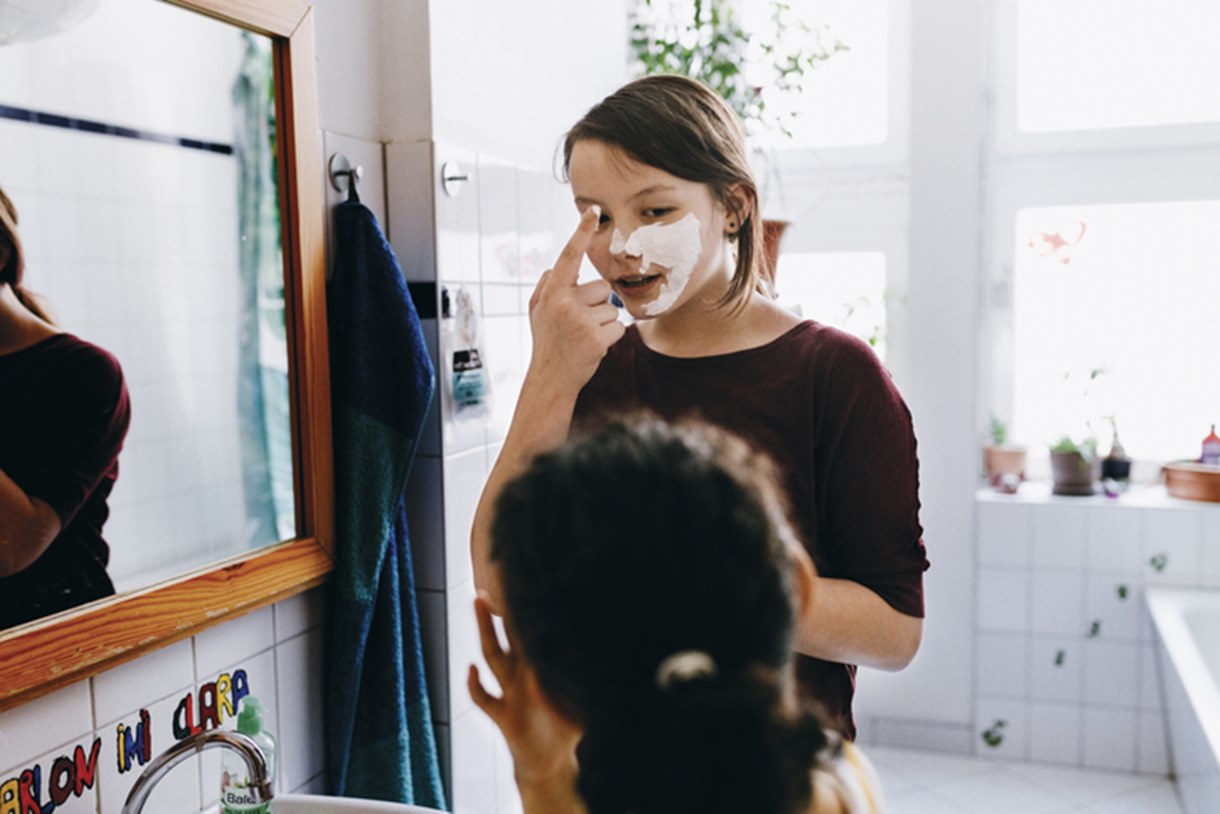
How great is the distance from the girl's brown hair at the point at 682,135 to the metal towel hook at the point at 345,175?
613 mm

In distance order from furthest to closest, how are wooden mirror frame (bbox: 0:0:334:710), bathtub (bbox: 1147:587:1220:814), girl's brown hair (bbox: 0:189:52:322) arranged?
bathtub (bbox: 1147:587:1220:814) → wooden mirror frame (bbox: 0:0:334:710) → girl's brown hair (bbox: 0:189:52:322)

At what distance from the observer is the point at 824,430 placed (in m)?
0.68

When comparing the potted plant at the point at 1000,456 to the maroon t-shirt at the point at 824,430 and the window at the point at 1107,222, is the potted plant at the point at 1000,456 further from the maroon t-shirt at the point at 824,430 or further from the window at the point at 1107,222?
the maroon t-shirt at the point at 824,430

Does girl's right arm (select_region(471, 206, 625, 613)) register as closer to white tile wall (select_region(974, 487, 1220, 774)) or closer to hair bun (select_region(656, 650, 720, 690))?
hair bun (select_region(656, 650, 720, 690))

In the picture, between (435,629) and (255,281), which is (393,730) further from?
(255,281)

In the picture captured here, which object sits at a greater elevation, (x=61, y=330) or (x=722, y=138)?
(x=722, y=138)

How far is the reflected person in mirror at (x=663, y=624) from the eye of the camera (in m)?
0.37

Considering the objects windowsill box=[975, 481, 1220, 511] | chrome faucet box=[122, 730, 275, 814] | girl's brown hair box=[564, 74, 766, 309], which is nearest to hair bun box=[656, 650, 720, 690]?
girl's brown hair box=[564, 74, 766, 309]

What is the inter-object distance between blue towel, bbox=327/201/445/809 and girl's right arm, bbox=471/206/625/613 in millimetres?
609

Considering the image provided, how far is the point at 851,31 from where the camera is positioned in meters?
2.35

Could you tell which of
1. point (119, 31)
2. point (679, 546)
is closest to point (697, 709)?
point (679, 546)

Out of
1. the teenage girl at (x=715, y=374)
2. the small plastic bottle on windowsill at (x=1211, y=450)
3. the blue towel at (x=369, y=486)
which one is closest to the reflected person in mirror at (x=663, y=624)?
the teenage girl at (x=715, y=374)

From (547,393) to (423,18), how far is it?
0.86 meters

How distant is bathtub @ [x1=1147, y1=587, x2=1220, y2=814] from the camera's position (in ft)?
5.35
